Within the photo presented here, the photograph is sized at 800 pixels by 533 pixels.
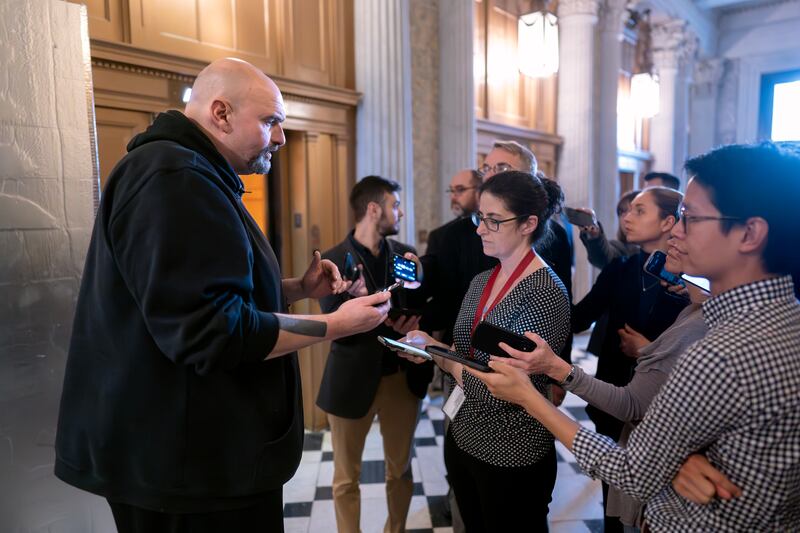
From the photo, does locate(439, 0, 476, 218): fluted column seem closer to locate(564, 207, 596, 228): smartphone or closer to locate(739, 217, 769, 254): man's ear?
locate(564, 207, 596, 228): smartphone

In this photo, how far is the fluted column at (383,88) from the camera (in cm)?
418

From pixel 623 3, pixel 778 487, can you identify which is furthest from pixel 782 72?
pixel 778 487

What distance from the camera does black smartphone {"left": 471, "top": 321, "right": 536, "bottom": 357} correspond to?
1.46 meters

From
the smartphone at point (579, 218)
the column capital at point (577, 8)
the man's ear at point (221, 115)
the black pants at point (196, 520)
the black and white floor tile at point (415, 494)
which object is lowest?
the black and white floor tile at point (415, 494)

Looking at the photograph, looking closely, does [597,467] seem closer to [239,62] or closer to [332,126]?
[239,62]

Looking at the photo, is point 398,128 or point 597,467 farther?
point 398,128

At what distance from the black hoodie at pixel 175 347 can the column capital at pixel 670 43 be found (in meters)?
10.2

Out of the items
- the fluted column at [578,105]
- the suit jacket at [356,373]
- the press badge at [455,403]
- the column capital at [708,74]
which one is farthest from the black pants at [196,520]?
the column capital at [708,74]

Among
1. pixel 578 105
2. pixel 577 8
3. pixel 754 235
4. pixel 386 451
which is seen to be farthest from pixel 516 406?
pixel 577 8

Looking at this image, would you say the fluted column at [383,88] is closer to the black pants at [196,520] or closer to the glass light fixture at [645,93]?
the black pants at [196,520]

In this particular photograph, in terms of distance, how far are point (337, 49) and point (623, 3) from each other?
17.9ft

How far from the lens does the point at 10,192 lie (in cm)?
190

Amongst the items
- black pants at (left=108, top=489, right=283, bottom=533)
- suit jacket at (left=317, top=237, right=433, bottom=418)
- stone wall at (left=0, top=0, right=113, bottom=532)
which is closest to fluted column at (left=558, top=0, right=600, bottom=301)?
suit jacket at (left=317, top=237, right=433, bottom=418)

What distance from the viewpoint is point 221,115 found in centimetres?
137
